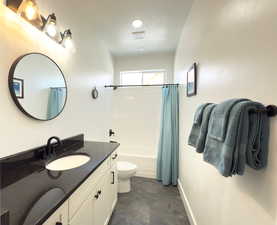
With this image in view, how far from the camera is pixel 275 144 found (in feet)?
1.97

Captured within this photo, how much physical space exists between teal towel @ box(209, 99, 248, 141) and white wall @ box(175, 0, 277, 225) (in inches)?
4.5

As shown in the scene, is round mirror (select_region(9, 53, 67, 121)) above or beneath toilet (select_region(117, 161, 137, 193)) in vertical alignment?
above

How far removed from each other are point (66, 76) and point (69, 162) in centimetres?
96

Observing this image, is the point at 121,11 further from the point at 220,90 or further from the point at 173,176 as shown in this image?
the point at 173,176

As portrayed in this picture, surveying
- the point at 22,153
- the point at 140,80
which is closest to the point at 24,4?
the point at 22,153

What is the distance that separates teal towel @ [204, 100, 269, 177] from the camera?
0.64 m

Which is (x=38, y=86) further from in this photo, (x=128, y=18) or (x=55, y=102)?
(x=128, y=18)

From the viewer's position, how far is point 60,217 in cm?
81

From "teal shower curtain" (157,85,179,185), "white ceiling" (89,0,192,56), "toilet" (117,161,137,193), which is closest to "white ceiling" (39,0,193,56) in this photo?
"white ceiling" (89,0,192,56)

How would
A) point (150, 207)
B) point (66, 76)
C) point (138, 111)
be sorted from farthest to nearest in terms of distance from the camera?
1. point (138, 111)
2. point (150, 207)
3. point (66, 76)

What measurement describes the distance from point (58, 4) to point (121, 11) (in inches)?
30.6

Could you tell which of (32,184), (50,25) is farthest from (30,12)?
(32,184)

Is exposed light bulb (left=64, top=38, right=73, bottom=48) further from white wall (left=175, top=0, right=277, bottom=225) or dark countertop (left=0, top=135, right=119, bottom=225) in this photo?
white wall (left=175, top=0, right=277, bottom=225)

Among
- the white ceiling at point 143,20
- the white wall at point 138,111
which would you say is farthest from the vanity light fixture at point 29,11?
the white wall at point 138,111
